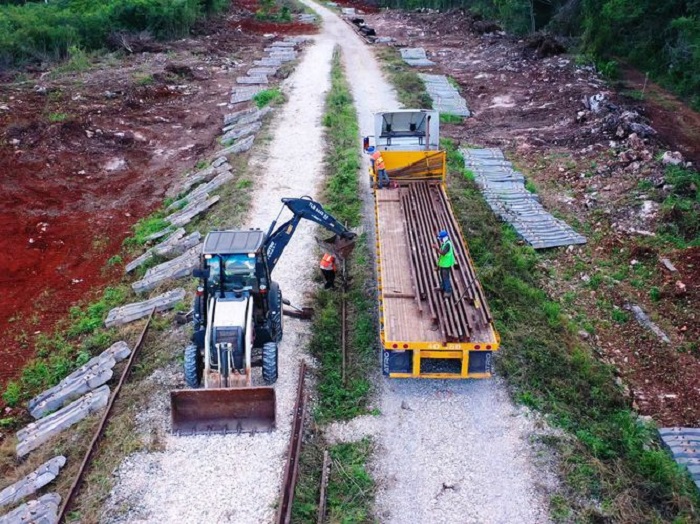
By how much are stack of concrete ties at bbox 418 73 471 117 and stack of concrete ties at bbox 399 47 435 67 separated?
297cm

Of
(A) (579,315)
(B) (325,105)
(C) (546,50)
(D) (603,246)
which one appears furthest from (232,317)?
(C) (546,50)

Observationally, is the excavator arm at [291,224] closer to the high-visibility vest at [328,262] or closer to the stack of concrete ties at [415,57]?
the high-visibility vest at [328,262]

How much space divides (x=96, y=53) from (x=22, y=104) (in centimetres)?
980

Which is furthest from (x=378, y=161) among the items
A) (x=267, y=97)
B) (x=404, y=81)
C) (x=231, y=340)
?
(x=404, y=81)

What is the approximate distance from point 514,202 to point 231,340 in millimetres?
11845

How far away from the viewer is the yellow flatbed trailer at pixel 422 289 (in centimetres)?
1083

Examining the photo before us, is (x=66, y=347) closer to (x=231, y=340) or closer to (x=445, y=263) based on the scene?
(x=231, y=340)

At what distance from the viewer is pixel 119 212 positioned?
2120 centimetres

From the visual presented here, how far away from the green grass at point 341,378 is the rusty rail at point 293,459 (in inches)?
6.0

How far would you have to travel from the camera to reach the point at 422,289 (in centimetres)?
1217

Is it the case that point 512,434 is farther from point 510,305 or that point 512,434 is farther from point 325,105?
point 325,105

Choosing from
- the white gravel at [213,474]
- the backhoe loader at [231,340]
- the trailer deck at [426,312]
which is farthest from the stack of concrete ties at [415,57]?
the backhoe loader at [231,340]

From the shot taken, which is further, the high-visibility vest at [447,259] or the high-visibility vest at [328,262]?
the high-visibility vest at [328,262]

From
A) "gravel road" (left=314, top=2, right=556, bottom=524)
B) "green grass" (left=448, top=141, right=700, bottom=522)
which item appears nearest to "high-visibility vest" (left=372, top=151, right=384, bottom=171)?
"green grass" (left=448, top=141, right=700, bottom=522)
